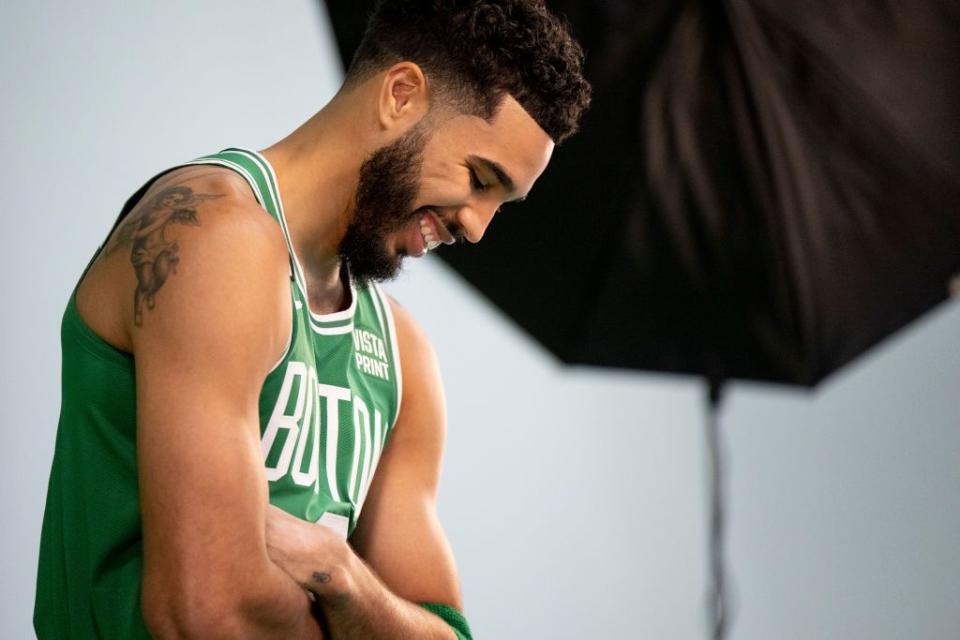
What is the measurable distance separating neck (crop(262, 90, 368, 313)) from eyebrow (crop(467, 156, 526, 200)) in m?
0.12

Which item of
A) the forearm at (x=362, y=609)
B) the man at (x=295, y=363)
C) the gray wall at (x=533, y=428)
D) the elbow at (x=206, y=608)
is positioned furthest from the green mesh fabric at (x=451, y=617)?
the gray wall at (x=533, y=428)

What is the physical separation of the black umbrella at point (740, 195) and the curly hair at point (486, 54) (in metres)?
0.51

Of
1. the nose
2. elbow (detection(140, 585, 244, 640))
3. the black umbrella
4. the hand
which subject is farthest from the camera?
the black umbrella

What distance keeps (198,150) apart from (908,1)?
1.18 m

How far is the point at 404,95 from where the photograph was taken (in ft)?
4.36

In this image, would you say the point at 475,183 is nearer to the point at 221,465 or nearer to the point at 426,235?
the point at 426,235

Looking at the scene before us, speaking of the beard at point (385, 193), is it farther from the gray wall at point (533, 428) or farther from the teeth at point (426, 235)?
the gray wall at point (533, 428)

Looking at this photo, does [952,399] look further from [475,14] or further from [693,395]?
[475,14]

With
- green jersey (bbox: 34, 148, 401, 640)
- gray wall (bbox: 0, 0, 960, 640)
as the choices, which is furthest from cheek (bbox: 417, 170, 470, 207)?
gray wall (bbox: 0, 0, 960, 640)

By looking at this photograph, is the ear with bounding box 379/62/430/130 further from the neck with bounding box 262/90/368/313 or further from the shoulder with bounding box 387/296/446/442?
the shoulder with bounding box 387/296/446/442

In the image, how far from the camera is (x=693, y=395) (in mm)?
3236

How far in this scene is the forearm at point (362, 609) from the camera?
114cm

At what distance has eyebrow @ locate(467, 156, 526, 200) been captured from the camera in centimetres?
133

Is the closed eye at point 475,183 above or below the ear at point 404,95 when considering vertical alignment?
below
